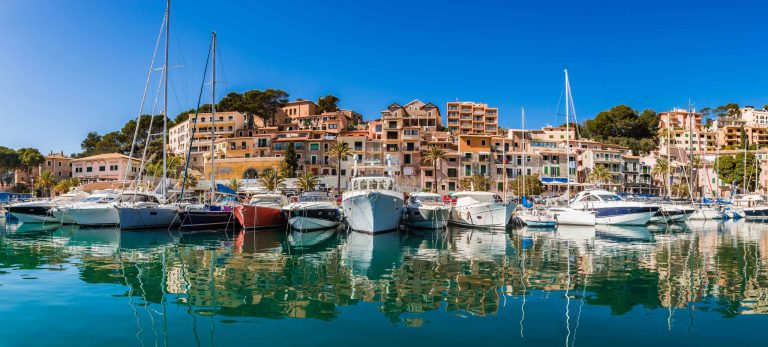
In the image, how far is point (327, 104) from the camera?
115250mm

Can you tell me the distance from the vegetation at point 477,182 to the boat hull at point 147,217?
42.3 m

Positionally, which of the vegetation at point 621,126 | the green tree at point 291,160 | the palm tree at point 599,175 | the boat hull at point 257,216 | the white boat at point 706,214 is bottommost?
the white boat at point 706,214

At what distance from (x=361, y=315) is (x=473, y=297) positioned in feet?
12.0

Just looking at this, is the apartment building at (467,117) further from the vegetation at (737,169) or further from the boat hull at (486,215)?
the boat hull at (486,215)

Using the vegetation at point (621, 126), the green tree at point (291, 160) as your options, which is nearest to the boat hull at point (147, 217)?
the green tree at point (291, 160)

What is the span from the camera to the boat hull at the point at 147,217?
3712 cm

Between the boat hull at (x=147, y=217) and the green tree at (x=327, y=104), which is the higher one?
the green tree at (x=327, y=104)

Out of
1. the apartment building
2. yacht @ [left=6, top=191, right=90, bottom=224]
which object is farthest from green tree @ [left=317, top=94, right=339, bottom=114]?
yacht @ [left=6, top=191, right=90, bottom=224]

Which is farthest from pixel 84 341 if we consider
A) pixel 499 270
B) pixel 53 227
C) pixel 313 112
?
pixel 313 112

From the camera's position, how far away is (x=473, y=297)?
14.6 m

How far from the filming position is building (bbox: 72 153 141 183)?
284 ft

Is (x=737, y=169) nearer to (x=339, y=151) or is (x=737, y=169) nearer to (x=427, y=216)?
(x=339, y=151)

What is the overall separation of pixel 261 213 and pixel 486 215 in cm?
1762

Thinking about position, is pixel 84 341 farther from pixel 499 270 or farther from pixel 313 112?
pixel 313 112
